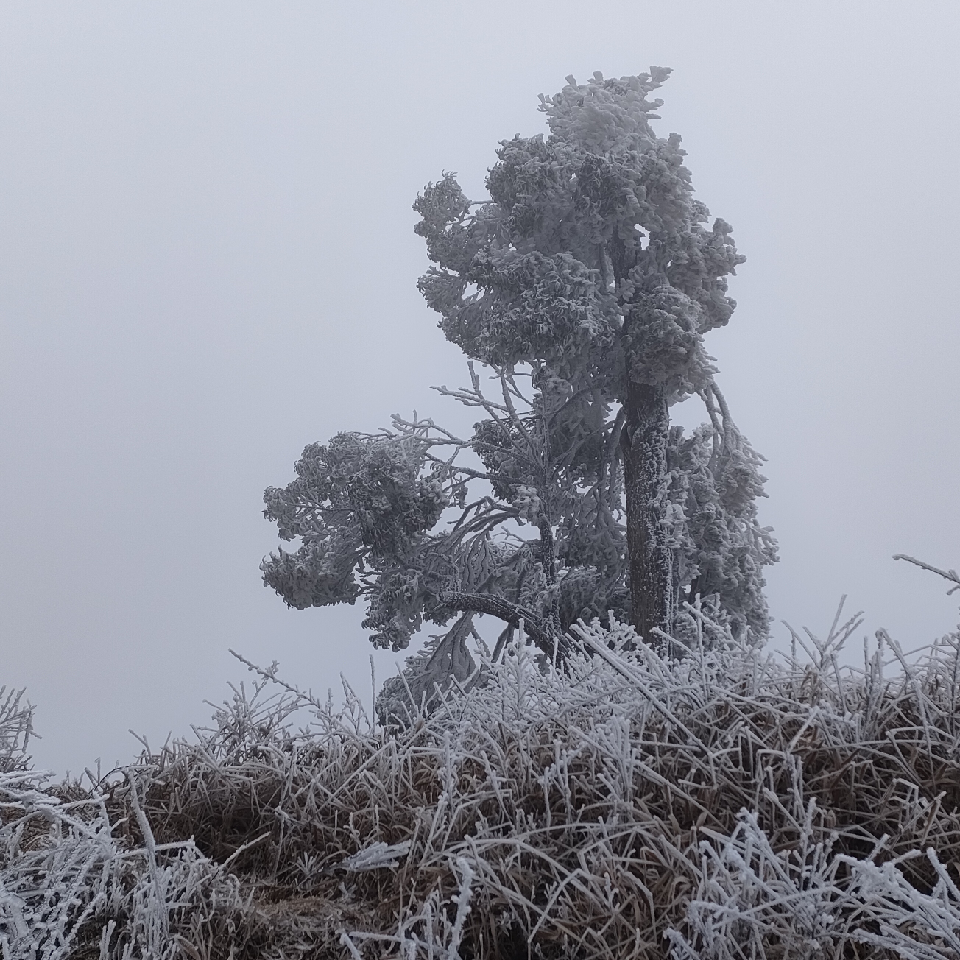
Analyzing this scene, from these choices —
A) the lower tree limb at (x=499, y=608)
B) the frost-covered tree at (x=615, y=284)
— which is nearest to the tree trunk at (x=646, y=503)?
the frost-covered tree at (x=615, y=284)

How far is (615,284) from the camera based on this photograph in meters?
17.3

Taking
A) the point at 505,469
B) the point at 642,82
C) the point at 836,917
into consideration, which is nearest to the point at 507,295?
the point at 505,469

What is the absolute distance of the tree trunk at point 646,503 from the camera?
49.3 ft

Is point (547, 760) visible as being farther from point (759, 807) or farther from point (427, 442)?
point (427, 442)

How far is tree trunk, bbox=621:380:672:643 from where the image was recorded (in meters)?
15.0

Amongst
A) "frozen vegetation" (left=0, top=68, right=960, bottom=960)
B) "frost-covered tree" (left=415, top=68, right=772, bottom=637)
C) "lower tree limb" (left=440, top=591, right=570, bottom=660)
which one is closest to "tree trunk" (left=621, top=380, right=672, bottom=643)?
"frost-covered tree" (left=415, top=68, right=772, bottom=637)

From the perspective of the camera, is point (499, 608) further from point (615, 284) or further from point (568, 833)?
point (568, 833)

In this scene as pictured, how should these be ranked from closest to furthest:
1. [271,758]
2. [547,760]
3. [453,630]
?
[547,760] → [271,758] → [453,630]

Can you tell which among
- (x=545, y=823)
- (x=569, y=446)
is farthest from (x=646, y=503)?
(x=545, y=823)

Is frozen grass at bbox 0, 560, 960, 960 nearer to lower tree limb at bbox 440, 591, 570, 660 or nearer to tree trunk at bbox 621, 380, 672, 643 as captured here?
tree trunk at bbox 621, 380, 672, 643

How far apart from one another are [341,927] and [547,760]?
63 cm

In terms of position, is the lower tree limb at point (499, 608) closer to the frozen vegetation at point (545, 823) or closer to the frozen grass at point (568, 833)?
the frozen vegetation at point (545, 823)

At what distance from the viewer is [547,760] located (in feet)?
7.75

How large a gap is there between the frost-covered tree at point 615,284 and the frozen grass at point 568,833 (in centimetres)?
1261
